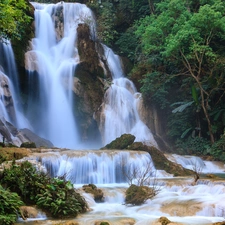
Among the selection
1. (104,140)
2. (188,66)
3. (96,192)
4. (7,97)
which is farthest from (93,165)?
(188,66)

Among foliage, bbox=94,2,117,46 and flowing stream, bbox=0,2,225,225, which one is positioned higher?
foliage, bbox=94,2,117,46

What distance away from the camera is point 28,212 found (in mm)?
9219

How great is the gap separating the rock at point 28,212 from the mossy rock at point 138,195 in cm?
306

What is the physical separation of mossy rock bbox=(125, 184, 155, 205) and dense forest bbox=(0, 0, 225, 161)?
34.5 feet

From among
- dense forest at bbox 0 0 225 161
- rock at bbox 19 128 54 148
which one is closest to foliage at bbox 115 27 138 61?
dense forest at bbox 0 0 225 161

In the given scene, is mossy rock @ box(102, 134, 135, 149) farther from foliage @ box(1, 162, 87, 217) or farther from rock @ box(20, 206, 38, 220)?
rock @ box(20, 206, 38, 220)

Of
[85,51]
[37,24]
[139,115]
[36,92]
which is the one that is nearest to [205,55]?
[139,115]

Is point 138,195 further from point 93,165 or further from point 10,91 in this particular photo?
point 10,91

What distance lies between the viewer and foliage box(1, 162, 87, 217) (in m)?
9.48

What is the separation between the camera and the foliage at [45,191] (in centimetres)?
948

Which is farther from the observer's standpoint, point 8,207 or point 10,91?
point 10,91

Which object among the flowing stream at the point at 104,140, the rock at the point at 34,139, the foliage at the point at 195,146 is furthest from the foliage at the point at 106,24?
the rock at the point at 34,139

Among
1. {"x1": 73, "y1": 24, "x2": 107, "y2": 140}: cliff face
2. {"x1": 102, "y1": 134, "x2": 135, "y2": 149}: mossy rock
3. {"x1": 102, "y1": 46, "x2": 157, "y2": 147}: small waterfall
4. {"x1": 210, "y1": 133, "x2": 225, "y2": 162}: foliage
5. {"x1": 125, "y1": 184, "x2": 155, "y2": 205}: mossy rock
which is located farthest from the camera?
{"x1": 73, "y1": 24, "x2": 107, "y2": 140}: cliff face

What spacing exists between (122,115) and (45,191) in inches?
595
